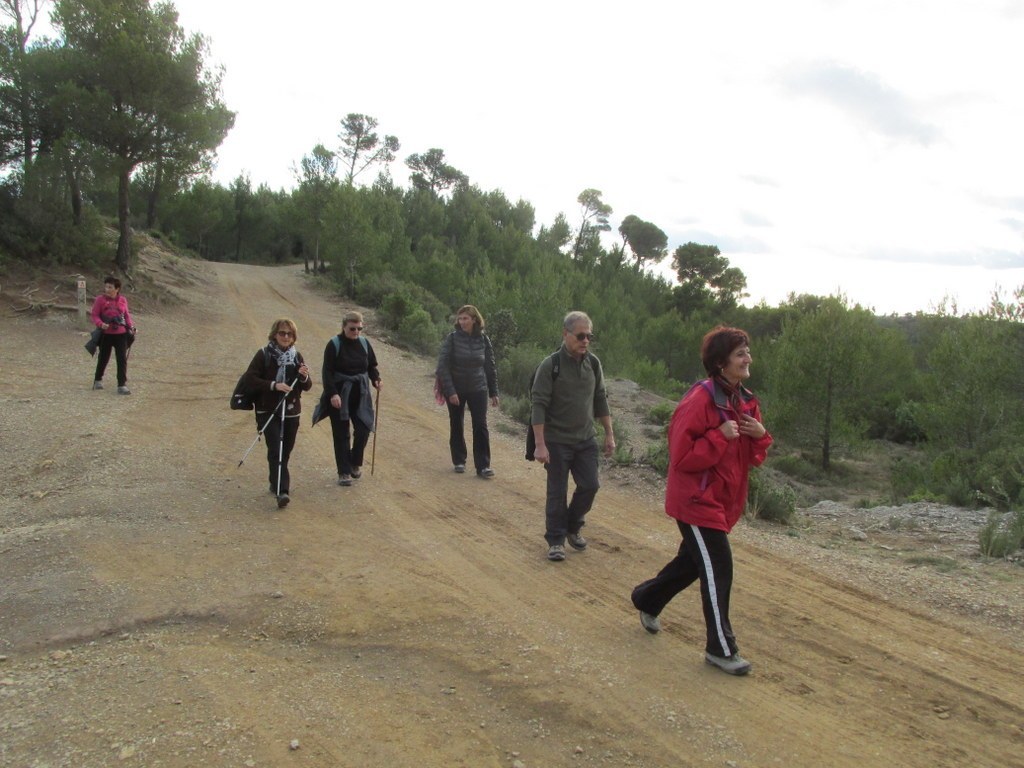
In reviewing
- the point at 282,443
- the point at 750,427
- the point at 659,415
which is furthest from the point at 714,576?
the point at 659,415

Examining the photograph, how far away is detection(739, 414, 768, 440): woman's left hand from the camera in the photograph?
13.0 feet

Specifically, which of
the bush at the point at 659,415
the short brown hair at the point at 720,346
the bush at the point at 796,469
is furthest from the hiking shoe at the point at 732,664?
the bush at the point at 796,469

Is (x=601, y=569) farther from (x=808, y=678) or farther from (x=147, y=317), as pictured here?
(x=147, y=317)

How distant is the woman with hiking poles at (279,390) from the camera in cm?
678

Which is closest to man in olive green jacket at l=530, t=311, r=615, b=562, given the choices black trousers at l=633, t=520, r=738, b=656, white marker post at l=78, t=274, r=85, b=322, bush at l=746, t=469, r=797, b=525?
black trousers at l=633, t=520, r=738, b=656

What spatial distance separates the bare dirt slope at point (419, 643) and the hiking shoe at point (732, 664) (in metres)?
0.05

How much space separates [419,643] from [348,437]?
3749 mm

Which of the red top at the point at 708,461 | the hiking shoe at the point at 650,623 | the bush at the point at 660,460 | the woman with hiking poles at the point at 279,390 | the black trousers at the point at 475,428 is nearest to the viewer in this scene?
the red top at the point at 708,461

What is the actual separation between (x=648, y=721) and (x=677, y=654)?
2.51 ft

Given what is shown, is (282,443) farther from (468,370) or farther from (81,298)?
(81,298)

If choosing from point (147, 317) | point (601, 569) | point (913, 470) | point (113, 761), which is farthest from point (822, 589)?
point (147, 317)

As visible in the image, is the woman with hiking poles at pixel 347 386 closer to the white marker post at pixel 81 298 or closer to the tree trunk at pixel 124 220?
the white marker post at pixel 81 298

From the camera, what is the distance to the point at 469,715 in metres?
3.60

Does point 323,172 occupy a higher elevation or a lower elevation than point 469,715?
higher
